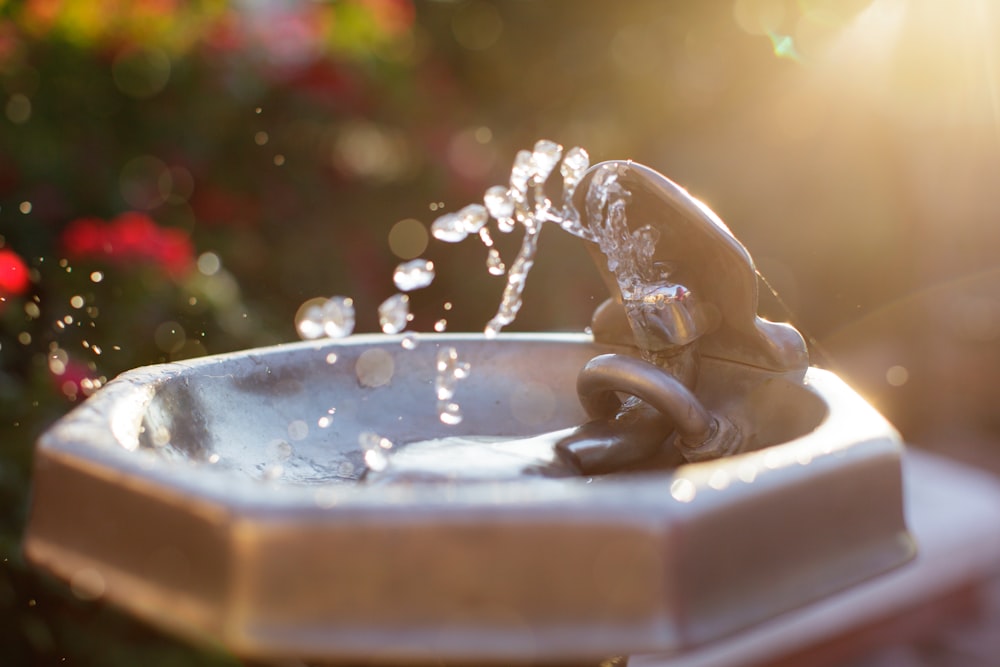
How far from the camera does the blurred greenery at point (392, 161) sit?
2.34m

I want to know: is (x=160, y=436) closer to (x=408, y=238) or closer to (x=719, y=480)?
(x=719, y=480)

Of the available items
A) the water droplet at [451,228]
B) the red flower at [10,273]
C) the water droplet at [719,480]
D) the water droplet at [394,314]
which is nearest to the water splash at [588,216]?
the water droplet at [451,228]

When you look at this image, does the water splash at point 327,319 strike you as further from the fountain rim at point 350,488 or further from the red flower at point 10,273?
the red flower at point 10,273

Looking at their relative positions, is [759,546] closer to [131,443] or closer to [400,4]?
[131,443]

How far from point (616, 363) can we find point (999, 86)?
434 cm

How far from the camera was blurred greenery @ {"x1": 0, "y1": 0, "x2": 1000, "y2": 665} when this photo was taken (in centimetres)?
234

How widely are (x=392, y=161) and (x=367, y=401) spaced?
2.51 m

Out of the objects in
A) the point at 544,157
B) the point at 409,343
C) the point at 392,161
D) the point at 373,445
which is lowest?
the point at 373,445

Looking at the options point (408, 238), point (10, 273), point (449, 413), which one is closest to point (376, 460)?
point (449, 413)

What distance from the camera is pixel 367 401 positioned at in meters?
1.45

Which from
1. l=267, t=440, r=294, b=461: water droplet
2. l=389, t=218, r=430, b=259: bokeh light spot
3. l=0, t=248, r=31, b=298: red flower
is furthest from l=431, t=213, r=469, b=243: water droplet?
l=389, t=218, r=430, b=259: bokeh light spot

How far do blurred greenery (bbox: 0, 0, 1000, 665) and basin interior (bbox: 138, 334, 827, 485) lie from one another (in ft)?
0.80

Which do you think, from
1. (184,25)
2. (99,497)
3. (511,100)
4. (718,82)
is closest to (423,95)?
(511,100)

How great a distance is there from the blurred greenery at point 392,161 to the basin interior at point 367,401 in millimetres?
245
